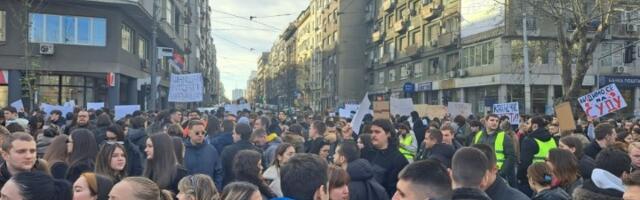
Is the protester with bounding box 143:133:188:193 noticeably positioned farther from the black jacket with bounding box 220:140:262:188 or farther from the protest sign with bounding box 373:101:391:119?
the protest sign with bounding box 373:101:391:119

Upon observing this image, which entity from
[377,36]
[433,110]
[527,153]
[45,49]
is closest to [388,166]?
[527,153]

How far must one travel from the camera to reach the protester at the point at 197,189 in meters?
4.18

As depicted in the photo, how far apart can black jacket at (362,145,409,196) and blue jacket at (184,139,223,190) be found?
1858mm

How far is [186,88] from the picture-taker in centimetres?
1805

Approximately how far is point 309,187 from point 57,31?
96.0 ft

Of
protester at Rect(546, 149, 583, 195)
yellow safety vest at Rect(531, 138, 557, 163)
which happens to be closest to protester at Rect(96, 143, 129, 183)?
protester at Rect(546, 149, 583, 195)

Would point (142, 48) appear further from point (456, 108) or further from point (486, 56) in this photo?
point (456, 108)

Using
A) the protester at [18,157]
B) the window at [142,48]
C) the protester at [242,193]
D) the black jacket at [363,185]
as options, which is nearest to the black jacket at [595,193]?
the black jacket at [363,185]

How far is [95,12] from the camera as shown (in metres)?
30.6

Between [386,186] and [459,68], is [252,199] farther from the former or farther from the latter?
[459,68]

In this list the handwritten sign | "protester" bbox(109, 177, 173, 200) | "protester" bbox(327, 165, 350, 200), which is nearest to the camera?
"protester" bbox(109, 177, 173, 200)

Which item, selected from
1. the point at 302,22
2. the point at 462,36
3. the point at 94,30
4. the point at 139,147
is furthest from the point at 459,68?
the point at 302,22

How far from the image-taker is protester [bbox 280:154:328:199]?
12.5 feet

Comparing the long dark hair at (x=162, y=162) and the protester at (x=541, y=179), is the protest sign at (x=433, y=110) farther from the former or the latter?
the long dark hair at (x=162, y=162)
